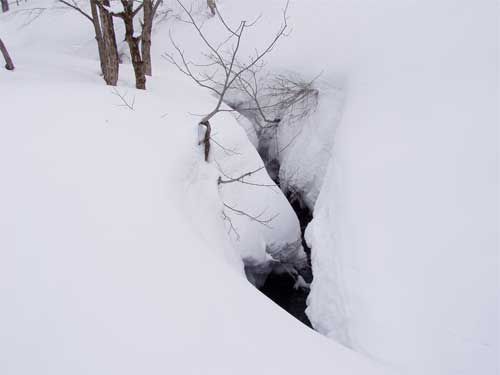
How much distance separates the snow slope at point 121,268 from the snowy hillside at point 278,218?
0.04ft

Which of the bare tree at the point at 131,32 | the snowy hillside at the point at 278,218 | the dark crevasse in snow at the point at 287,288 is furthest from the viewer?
the bare tree at the point at 131,32

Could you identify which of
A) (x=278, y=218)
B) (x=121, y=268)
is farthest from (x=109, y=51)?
(x=121, y=268)

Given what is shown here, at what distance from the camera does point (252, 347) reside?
2275mm

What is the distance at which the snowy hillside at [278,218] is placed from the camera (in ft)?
7.45

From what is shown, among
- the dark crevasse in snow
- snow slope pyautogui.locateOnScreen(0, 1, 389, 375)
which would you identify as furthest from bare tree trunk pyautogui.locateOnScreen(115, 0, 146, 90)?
the dark crevasse in snow

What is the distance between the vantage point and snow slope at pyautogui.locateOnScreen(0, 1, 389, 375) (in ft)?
6.89

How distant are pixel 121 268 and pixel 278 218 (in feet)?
10.3

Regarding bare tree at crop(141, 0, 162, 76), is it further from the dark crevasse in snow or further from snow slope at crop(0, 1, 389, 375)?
the dark crevasse in snow

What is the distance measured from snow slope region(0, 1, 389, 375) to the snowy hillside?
0.01 meters

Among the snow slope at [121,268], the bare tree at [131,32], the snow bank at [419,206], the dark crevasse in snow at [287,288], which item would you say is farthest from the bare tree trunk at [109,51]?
the dark crevasse in snow at [287,288]

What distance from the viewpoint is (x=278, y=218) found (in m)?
5.47

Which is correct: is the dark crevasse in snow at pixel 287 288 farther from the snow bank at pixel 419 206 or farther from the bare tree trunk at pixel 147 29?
the bare tree trunk at pixel 147 29

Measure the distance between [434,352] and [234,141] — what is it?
12.3ft

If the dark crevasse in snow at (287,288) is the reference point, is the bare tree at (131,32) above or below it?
above
